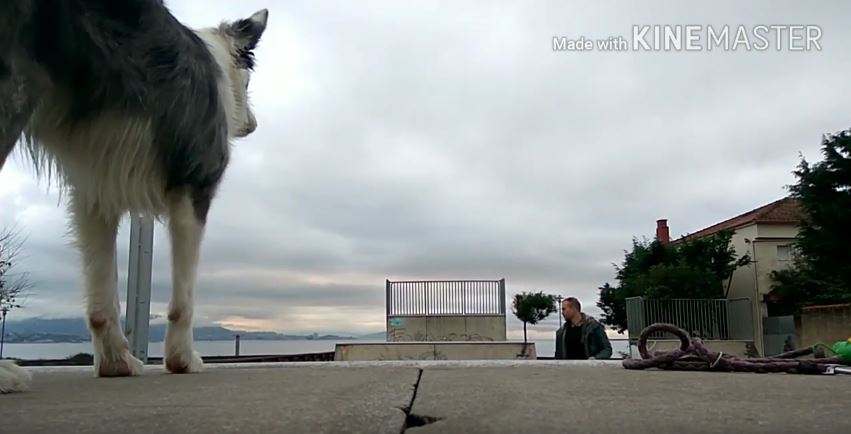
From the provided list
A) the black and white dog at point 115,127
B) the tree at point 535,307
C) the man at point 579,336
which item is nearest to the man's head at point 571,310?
the man at point 579,336

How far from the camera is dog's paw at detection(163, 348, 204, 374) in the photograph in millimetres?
3977

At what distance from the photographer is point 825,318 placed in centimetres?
1803

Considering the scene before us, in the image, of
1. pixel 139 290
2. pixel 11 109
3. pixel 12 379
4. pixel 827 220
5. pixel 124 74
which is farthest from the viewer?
pixel 827 220

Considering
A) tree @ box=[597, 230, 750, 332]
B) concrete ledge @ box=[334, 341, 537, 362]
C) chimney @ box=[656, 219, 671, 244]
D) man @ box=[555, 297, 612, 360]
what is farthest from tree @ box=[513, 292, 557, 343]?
man @ box=[555, 297, 612, 360]

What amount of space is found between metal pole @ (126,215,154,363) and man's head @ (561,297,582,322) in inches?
198

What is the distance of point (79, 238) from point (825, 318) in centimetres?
1859

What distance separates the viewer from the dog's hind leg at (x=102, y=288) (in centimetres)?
376

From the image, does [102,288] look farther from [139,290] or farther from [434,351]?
[434,351]

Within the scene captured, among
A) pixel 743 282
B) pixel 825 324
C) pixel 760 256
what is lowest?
pixel 825 324

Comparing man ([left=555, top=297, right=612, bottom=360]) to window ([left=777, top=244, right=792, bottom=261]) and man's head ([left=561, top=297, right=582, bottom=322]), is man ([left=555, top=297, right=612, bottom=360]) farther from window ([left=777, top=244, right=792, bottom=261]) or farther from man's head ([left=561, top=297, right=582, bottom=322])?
window ([left=777, top=244, right=792, bottom=261])

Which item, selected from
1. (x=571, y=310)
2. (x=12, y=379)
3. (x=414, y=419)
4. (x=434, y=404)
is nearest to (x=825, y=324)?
(x=571, y=310)

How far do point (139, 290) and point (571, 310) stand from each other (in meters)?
5.20

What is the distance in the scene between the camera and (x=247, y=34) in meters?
5.22

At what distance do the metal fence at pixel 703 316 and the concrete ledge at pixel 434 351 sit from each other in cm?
980
